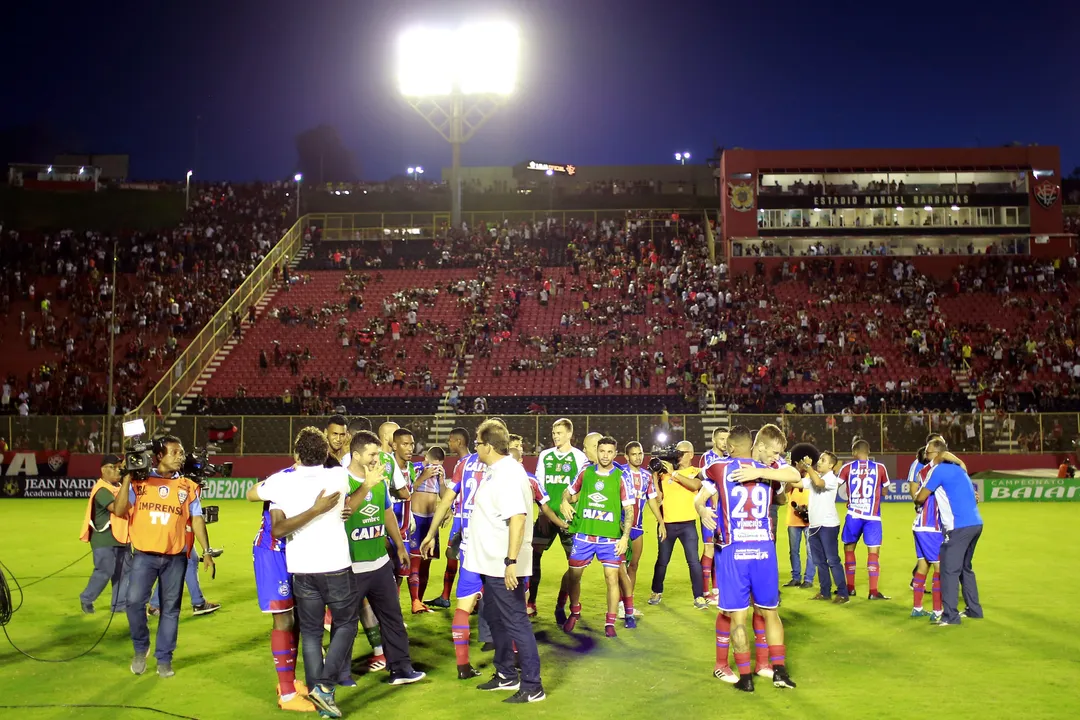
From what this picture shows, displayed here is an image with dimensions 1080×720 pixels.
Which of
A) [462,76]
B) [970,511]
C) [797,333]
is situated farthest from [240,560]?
[462,76]

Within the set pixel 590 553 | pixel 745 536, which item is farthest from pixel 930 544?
pixel 745 536

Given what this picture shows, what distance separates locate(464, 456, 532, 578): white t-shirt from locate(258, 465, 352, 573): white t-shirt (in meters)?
1.21

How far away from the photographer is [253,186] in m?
56.3

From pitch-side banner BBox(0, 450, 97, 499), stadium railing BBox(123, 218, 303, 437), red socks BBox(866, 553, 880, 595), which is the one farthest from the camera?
stadium railing BBox(123, 218, 303, 437)

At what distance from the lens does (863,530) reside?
11.8m

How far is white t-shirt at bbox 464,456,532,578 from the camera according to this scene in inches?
297

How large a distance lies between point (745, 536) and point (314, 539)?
3436 mm

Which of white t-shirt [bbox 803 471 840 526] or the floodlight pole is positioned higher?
the floodlight pole

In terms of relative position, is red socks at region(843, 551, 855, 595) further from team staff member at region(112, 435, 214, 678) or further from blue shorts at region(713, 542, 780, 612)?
team staff member at region(112, 435, 214, 678)

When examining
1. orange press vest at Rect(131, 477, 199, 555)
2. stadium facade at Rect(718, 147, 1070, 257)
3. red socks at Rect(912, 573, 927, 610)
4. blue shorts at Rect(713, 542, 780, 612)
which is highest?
stadium facade at Rect(718, 147, 1070, 257)

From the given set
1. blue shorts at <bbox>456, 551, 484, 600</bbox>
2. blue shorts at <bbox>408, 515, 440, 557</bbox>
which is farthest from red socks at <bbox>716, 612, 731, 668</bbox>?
blue shorts at <bbox>408, 515, 440, 557</bbox>

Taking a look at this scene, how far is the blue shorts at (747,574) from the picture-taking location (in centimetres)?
761

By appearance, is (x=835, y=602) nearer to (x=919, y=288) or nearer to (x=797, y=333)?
(x=797, y=333)

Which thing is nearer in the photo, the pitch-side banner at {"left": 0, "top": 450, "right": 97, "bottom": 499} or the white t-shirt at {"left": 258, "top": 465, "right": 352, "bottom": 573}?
the white t-shirt at {"left": 258, "top": 465, "right": 352, "bottom": 573}
